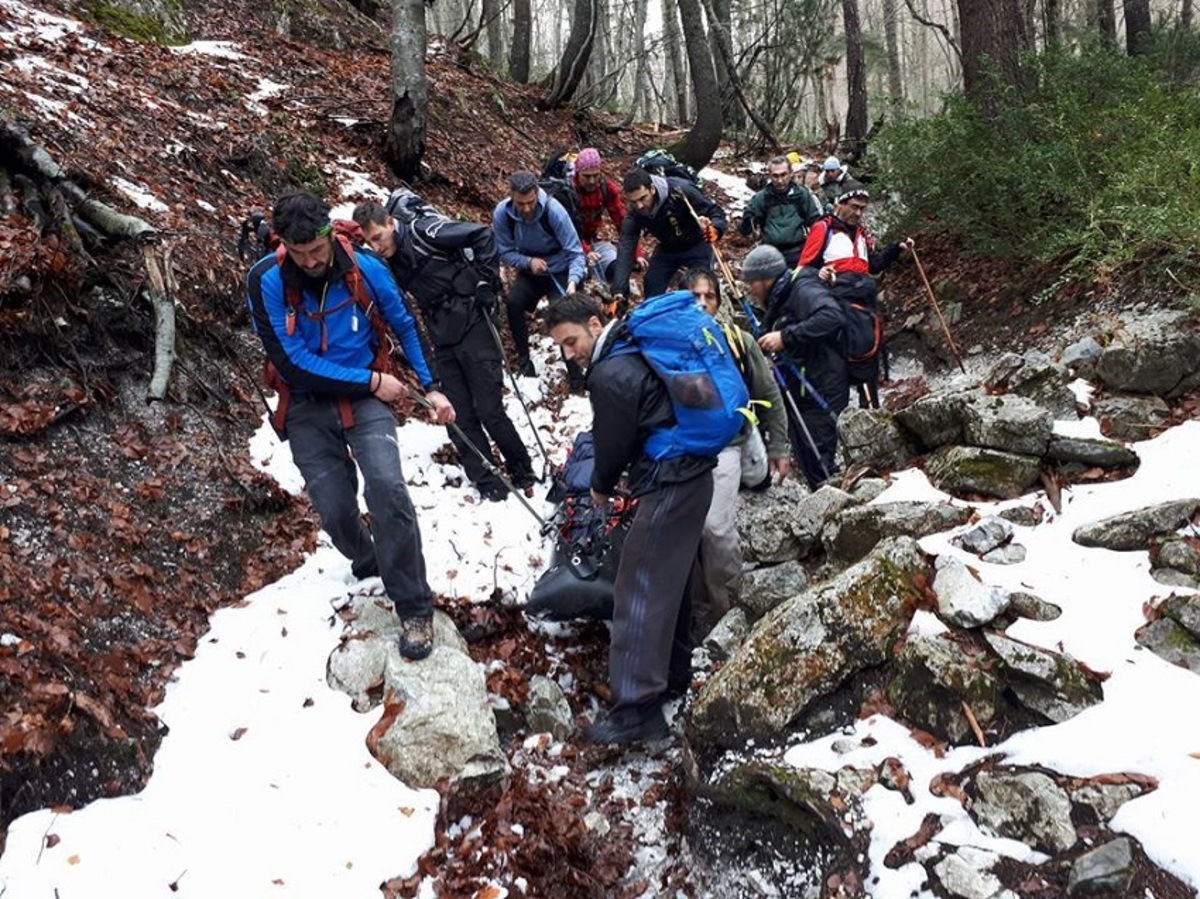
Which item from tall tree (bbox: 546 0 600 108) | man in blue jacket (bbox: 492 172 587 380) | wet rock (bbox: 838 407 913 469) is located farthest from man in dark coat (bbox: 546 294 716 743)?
tall tree (bbox: 546 0 600 108)

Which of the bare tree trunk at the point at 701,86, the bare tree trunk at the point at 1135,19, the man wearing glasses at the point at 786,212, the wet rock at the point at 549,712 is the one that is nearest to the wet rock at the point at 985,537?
the wet rock at the point at 549,712

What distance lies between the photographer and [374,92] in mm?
12977

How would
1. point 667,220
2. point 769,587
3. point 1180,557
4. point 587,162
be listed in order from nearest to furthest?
1. point 1180,557
2. point 769,587
3. point 667,220
4. point 587,162

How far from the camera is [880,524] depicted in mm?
4973

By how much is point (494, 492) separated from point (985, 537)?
362cm

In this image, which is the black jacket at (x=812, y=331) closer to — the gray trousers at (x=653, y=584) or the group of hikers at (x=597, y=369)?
the group of hikers at (x=597, y=369)

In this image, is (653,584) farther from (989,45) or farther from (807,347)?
(989,45)

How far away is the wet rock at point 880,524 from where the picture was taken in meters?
4.79

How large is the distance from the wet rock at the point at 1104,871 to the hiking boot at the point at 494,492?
4522 mm

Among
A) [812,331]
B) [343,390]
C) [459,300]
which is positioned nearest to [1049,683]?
[812,331]

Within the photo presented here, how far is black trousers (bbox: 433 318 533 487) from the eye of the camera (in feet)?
20.7

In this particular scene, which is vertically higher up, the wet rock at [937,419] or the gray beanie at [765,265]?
the gray beanie at [765,265]

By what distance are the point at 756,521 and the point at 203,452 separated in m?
4.05

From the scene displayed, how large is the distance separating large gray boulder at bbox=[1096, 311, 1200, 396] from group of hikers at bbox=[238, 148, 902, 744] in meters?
1.83
